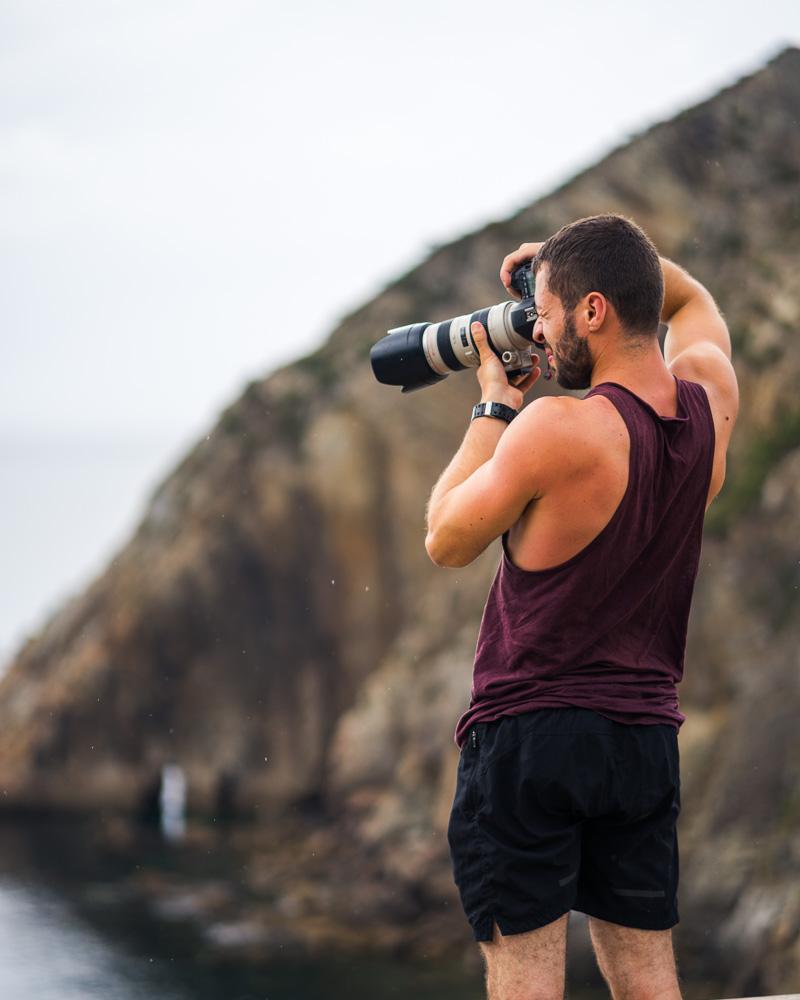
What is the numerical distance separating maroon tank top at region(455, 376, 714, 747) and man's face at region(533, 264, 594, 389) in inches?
2.3

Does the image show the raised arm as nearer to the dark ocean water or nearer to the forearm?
the forearm

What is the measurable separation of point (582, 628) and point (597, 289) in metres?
0.49

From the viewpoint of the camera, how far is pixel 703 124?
14.9 m

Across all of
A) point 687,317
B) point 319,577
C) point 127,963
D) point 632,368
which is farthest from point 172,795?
point 632,368

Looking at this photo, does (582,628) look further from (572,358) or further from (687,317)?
(687,317)

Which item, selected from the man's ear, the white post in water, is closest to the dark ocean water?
the white post in water

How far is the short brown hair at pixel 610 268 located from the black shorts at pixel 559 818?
0.59 meters

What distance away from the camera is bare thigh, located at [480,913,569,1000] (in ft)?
6.64

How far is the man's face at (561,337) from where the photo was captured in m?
2.13

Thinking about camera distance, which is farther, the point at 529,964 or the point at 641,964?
the point at 641,964

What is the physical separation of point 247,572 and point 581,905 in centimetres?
1463

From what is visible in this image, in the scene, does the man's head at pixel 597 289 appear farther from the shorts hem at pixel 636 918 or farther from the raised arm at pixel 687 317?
the shorts hem at pixel 636 918

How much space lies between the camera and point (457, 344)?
7.96ft

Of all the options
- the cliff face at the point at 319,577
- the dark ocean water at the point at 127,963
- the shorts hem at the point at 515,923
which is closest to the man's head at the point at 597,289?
the shorts hem at the point at 515,923
